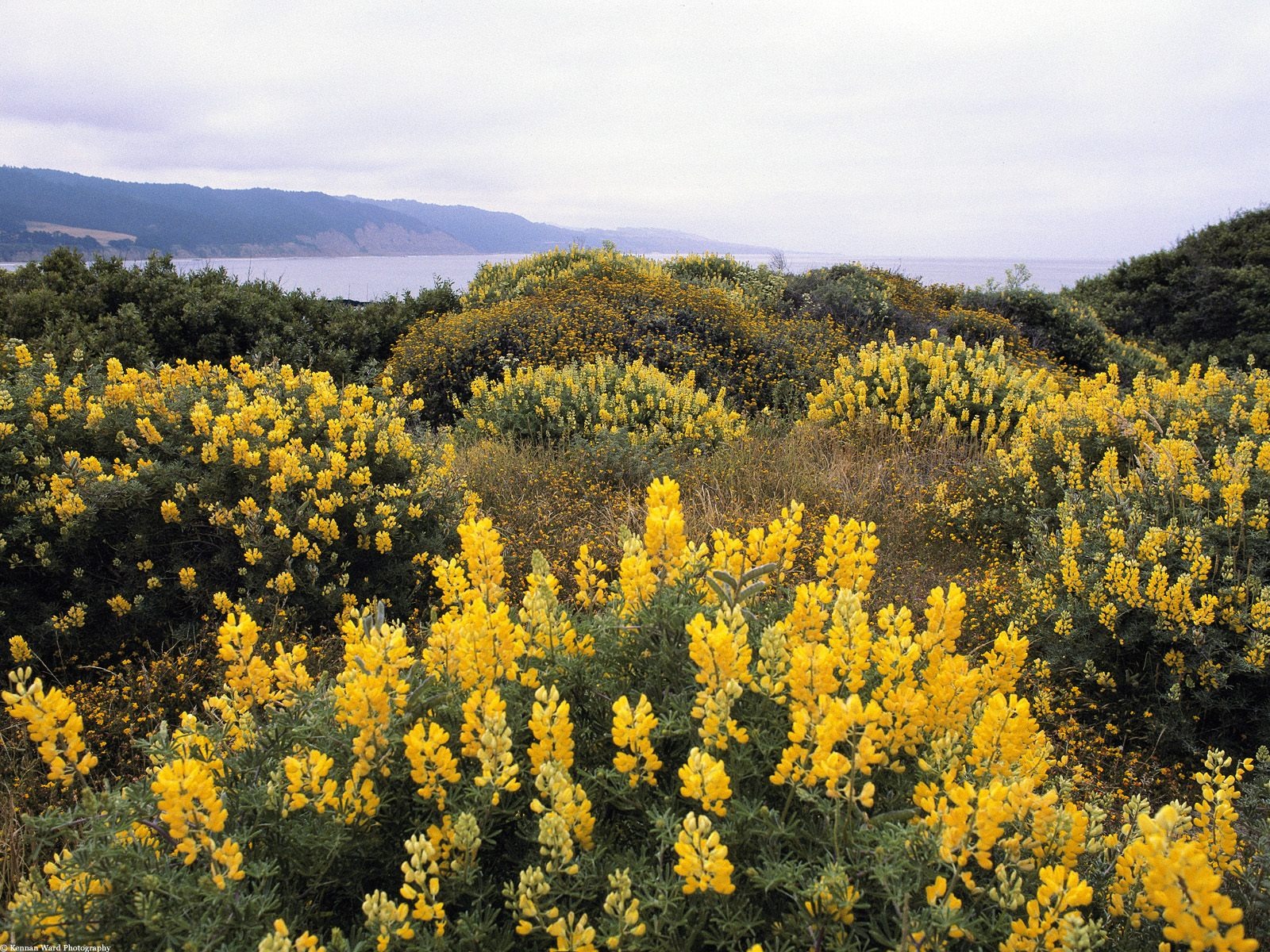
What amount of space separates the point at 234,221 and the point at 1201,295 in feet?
306

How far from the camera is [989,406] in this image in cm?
661

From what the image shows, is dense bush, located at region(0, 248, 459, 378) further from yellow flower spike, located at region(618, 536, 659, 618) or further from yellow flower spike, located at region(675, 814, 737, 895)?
yellow flower spike, located at region(675, 814, 737, 895)

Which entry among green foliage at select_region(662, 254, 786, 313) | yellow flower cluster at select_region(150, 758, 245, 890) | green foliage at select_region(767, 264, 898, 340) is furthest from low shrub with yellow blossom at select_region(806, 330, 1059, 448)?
yellow flower cluster at select_region(150, 758, 245, 890)

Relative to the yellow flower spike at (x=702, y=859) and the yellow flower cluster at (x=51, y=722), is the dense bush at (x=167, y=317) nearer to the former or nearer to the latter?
the yellow flower cluster at (x=51, y=722)

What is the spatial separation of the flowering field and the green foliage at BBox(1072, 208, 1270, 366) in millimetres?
A: 10054

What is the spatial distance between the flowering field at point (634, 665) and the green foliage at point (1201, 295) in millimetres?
10054

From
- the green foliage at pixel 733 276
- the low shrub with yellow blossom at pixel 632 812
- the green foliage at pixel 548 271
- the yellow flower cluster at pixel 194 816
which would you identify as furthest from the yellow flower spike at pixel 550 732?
the green foliage at pixel 733 276

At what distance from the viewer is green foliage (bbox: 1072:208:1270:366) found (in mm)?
13750

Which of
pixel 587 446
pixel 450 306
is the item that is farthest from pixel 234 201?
pixel 587 446

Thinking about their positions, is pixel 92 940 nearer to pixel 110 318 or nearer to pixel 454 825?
pixel 454 825

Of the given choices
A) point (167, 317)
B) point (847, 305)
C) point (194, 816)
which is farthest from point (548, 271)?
point (194, 816)

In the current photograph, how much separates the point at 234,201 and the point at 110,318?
10723cm

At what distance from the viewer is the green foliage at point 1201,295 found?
13.8 m

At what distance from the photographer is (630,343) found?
360 inches
